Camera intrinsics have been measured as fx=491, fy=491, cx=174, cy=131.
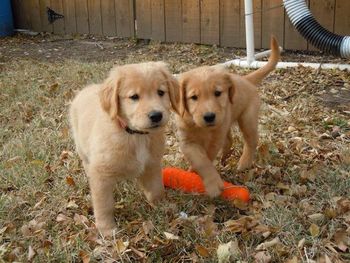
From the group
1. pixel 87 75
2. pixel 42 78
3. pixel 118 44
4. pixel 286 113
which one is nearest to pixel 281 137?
pixel 286 113

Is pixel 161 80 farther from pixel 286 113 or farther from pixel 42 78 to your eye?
pixel 42 78

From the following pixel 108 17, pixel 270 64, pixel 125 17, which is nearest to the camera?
pixel 270 64

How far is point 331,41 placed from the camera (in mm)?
5434

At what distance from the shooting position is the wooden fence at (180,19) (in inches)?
268

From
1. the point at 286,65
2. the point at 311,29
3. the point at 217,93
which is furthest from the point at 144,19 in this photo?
the point at 217,93

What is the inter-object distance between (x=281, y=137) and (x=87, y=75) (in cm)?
301

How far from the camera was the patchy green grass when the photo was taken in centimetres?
247

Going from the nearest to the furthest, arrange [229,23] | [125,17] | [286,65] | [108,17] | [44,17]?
[286,65] < [229,23] < [125,17] < [108,17] < [44,17]

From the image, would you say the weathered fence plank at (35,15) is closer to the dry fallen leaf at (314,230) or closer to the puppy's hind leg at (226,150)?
the puppy's hind leg at (226,150)

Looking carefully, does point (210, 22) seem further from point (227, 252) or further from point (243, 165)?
point (227, 252)

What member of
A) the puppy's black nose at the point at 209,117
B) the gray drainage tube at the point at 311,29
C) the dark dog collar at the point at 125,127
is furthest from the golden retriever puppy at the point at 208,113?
the gray drainage tube at the point at 311,29

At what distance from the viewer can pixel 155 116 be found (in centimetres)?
248

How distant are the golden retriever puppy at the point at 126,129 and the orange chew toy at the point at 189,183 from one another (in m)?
0.32

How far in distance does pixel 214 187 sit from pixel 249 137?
0.71 meters
